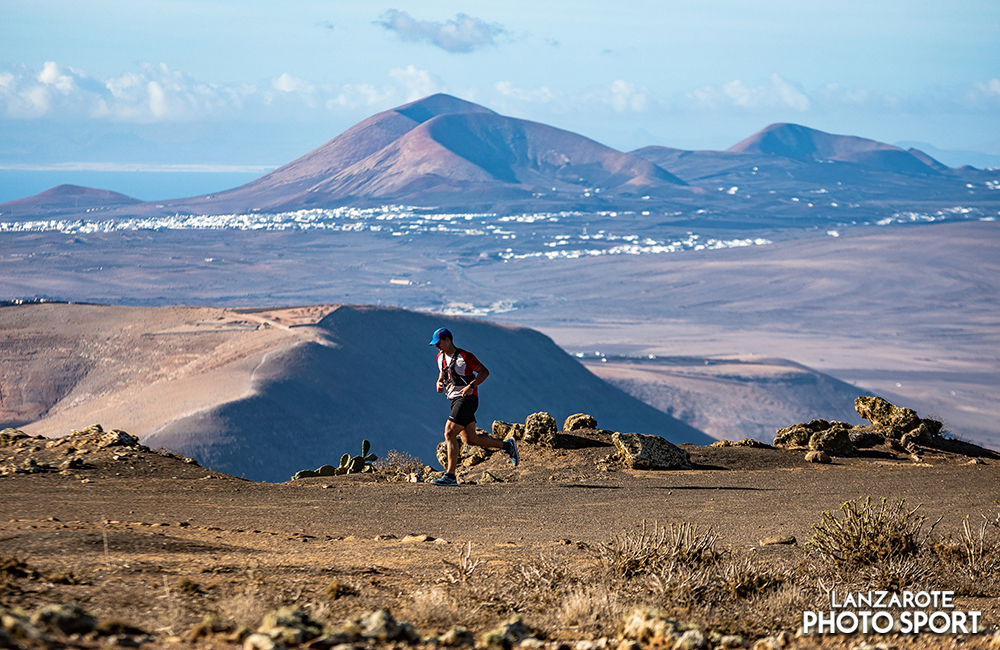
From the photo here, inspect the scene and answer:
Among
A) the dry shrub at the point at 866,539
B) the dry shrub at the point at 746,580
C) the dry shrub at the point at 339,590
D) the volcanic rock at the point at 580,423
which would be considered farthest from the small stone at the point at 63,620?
the volcanic rock at the point at 580,423

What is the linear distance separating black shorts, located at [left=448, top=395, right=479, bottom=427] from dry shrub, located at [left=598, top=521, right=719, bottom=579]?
309 centimetres

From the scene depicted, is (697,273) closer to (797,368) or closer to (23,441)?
(797,368)

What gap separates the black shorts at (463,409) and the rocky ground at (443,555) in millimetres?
715

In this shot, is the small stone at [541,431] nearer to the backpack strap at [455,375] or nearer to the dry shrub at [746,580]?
the backpack strap at [455,375]

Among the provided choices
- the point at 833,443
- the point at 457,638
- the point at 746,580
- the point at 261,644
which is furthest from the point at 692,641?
the point at 833,443

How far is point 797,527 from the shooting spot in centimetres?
728

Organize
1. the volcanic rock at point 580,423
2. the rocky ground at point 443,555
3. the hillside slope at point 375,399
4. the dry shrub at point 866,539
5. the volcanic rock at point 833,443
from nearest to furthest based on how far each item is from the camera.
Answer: the rocky ground at point 443,555 < the dry shrub at point 866,539 < the volcanic rock at point 833,443 < the volcanic rock at point 580,423 < the hillside slope at point 375,399

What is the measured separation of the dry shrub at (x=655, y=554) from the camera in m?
5.18

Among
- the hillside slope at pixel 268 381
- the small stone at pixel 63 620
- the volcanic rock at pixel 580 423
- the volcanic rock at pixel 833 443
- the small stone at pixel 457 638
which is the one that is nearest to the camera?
the small stone at pixel 63 620

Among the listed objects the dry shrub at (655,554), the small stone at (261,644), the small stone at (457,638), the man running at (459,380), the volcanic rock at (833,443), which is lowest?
the volcanic rock at (833,443)

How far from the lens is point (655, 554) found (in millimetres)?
5242

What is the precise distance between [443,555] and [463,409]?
263 centimetres

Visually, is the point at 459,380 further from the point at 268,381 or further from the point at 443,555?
the point at 268,381

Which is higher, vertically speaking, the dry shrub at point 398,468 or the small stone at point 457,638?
the small stone at point 457,638
